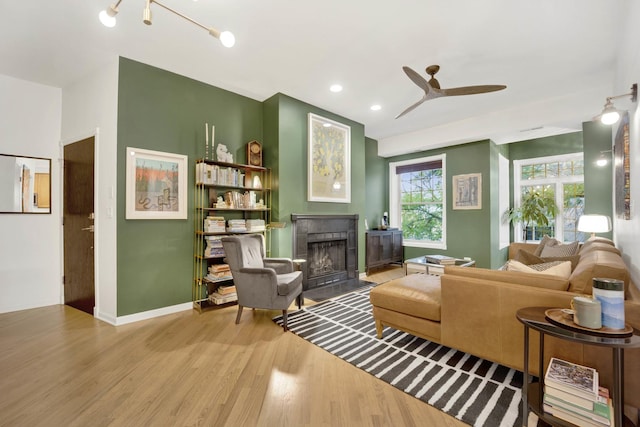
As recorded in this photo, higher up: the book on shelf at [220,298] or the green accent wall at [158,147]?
the green accent wall at [158,147]

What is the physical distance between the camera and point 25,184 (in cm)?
344

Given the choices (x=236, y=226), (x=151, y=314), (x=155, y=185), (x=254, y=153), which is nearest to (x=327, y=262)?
(x=236, y=226)

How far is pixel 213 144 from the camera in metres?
3.69

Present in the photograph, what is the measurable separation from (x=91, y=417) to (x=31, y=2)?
3115 mm

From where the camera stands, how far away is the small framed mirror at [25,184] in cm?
333

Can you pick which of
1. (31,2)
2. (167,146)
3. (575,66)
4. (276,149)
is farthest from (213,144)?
(575,66)

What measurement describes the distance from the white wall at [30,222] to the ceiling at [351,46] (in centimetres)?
30

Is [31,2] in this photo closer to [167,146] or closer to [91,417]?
[167,146]

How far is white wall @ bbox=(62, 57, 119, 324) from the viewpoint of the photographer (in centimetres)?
299

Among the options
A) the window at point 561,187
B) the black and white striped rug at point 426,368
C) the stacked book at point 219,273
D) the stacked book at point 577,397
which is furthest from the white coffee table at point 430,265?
the window at point 561,187

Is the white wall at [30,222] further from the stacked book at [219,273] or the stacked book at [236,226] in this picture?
the stacked book at [236,226]

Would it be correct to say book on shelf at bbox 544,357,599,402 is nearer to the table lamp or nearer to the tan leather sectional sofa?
the tan leather sectional sofa

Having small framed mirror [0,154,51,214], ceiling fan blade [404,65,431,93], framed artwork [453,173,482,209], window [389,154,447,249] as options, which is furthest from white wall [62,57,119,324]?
framed artwork [453,173,482,209]

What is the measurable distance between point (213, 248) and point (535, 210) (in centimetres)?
610
